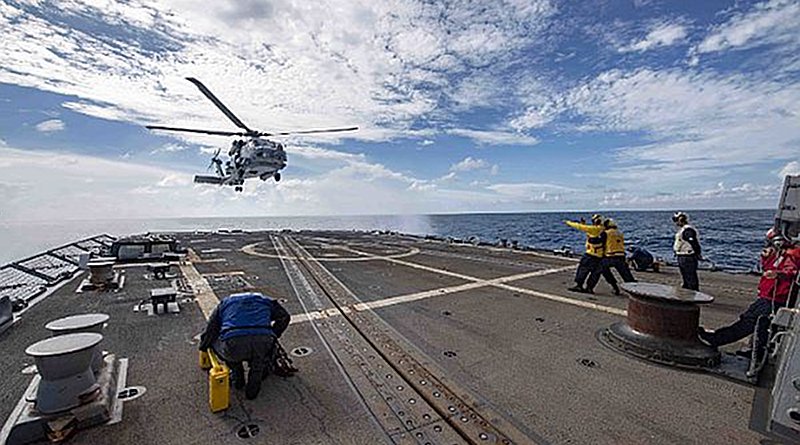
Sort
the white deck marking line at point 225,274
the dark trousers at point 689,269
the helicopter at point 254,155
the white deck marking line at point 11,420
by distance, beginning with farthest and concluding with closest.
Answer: the helicopter at point 254,155 → the white deck marking line at point 225,274 → the dark trousers at point 689,269 → the white deck marking line at point 11,420

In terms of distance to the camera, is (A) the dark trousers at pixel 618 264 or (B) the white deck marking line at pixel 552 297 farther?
(A) the dark trousers at pixel 618 264

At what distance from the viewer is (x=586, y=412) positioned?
3.69m

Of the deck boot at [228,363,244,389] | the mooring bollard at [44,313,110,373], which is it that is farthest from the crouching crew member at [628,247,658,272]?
the mooring bollard at [44,313,110,373]

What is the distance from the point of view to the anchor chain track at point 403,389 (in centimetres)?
333

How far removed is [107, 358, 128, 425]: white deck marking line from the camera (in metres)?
3.56

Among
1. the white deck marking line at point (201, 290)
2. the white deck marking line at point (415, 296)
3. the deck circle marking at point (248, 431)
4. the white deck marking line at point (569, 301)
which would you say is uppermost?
the white deck marking line at point (569, 301)

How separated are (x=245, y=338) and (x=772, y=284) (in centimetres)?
653

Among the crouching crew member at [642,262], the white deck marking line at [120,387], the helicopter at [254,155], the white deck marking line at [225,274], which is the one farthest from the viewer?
the helicopter at [254,155]

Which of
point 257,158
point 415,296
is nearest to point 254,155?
point 257,158

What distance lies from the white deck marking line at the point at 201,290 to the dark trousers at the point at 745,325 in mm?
8465

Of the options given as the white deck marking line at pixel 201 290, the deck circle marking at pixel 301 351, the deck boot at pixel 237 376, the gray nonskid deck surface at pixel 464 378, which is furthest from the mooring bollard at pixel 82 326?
the white deck marking line at pixel 201 290

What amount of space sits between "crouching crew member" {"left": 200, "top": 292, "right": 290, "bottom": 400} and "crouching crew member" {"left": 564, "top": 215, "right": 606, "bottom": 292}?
717 cm

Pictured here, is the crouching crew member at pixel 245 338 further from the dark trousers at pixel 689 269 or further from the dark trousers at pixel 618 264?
the dark trousers at pixel 689 269

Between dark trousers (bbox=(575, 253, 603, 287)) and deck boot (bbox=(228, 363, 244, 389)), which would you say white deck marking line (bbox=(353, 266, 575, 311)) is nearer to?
dark trousers (bbox=(575, 253, 603, 287))
